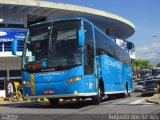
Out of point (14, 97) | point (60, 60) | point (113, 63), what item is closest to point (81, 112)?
point (60, 60)

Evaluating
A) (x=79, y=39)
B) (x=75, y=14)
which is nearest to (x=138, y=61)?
(x=75, y=14)

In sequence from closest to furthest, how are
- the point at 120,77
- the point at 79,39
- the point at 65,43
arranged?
1. the point at 79,39
2. the point at 65,43
3. the point at 120,77

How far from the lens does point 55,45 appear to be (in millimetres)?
18078

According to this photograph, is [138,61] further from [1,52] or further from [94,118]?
[94,118]

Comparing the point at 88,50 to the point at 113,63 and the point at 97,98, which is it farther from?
the point at 113,63

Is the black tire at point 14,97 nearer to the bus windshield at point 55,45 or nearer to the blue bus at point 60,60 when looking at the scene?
the blue bus at point 60,60

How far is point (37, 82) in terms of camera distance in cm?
1830

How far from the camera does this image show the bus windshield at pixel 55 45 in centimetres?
1783

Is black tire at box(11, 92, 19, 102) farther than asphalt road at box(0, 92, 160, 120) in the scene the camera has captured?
Yes

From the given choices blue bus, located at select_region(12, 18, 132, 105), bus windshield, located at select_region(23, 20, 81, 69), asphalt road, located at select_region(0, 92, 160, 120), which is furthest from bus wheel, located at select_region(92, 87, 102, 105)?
bus windshield, located at select_region(23, 20, 81, 69)

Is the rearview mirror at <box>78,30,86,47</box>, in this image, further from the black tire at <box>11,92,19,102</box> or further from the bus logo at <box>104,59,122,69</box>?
the black tire at <box>11,92,19,102</box>

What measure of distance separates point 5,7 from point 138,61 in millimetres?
140683

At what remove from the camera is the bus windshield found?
17.8 m

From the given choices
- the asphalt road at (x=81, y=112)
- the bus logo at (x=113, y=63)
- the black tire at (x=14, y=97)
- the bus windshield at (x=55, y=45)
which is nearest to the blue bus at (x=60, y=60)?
the bus windshield at (x=55, y=45)
